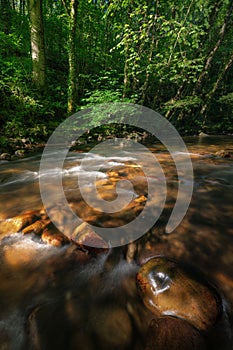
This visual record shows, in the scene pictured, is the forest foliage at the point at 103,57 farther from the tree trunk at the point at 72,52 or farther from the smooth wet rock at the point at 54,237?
the smooth wet rock at the point at 54,237

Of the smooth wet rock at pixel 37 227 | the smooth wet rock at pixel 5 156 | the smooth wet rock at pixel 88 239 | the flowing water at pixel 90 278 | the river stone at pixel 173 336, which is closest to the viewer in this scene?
the river stone at pixel 173 336

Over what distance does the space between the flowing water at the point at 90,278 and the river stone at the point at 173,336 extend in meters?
0.07

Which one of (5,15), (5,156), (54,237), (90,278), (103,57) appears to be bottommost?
(90,278)

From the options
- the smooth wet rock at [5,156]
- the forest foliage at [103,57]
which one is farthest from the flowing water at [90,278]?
the forest foliage at [103,57]

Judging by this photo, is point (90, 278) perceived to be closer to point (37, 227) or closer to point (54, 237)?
point (54, 237)

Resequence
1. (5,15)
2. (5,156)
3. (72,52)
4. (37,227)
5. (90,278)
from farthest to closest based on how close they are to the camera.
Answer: (5,15) < (72,52) < (5,156) < (37,227) < (90,278)

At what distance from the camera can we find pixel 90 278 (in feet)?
5.28

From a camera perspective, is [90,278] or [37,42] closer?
[90,278]

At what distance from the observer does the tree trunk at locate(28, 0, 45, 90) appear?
648 centimetres

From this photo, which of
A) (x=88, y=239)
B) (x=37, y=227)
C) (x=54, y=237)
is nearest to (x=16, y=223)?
(x=37, y=227)

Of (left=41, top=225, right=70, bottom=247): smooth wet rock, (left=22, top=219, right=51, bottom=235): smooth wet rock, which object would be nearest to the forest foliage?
(left=22, top=219, right=51, bottom=235): smooth wet rock

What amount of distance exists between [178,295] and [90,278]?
734mm

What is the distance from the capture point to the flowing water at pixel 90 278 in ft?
3.96

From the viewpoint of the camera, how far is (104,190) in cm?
331
